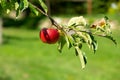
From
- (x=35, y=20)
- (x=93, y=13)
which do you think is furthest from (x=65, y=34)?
(x=93, y=13)

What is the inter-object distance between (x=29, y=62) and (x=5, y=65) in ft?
2.74

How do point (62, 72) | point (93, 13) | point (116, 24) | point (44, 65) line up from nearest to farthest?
1. point (62, 72)
2. point (44, 65)
3. point (116, 24)
4. point (93, 13)

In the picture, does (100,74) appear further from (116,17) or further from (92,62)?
(116,17)

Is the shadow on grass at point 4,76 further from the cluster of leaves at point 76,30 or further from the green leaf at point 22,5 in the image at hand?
the green leaf at point 22,5

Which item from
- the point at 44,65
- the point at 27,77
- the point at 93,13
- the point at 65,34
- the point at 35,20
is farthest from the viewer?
the point at 93,13

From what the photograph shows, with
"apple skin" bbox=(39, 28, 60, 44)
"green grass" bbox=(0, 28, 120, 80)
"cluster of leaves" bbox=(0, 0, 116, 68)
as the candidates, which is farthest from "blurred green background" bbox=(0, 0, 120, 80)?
"apple skin" bbox=(39, 28, 60, 44)

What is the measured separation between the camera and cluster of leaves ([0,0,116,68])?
1.98 metres

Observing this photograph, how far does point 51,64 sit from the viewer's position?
30.3 ft

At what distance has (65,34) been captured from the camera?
1992 mm

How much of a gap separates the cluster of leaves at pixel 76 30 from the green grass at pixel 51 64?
5421mm

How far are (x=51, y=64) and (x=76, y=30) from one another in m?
7.21

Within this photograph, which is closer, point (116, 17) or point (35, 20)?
point (116, 17)

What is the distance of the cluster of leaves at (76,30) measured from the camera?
1.98 metres

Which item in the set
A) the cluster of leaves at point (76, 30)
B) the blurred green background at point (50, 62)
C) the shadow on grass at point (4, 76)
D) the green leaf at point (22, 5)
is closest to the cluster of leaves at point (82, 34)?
the cluster of leaves at point (76, 30)
